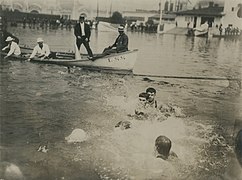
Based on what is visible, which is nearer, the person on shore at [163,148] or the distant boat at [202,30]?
the person on shore at [163,148]

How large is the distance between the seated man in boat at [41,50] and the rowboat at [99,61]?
18 millimetres

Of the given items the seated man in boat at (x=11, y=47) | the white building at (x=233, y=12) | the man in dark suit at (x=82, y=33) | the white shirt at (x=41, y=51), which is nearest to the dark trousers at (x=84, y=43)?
the man in dark suit at (x=82, y=33)

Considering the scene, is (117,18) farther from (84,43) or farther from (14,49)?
(14,49)

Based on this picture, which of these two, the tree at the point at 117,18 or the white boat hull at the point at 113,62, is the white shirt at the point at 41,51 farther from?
the tree at the point at 117,18

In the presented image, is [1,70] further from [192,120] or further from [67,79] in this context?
[192,120]

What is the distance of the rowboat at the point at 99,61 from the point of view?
1613 millimetres

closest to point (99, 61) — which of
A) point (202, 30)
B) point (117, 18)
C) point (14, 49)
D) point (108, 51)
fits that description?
point (108, 51)

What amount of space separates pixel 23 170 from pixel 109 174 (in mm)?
375

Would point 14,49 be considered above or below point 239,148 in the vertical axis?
above

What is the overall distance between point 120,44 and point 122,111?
0.31 m

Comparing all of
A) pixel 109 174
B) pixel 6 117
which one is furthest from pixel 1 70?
pixel 109 174

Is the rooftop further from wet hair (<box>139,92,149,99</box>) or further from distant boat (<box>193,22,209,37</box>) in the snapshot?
wet hair (<box>139,92,149,99</box>)

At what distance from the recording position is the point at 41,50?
1610 millimetres

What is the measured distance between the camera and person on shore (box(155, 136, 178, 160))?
1.55m
